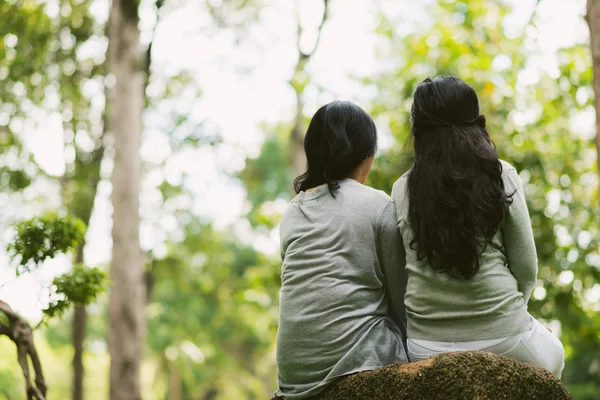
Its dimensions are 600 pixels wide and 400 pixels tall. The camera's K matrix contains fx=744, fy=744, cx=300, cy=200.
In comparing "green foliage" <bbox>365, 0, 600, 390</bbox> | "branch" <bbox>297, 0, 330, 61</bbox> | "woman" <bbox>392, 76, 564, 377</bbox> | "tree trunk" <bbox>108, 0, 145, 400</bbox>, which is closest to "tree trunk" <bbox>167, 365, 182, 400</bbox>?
"branch" <bbox>297, 0, 330, 61</bbox>

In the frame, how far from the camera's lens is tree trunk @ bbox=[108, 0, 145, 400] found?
8.80 metres

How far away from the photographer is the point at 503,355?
267 cm

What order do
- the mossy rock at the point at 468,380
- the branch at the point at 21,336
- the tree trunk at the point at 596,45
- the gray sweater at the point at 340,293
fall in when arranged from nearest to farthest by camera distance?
1. the mossy rock at the point at 468,380
2. the gray sweater at the point at 340,293
3. the tree trunk at the point at 596,45
4. the branch at the point at 21,336

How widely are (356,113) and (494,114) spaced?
213 inches

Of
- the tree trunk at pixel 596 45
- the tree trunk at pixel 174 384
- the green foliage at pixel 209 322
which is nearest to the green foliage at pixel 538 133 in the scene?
the tree trunk at pixel 596 45

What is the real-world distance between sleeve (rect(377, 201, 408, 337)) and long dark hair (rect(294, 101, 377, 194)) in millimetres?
261

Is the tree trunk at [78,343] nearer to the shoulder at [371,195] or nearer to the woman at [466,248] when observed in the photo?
the shoulder at [371,195]

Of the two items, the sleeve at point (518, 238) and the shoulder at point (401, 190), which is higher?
the shoulder at point (401, 190)

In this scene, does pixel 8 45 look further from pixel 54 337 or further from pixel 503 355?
pixel 54 337

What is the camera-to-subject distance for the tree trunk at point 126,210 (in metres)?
8.80

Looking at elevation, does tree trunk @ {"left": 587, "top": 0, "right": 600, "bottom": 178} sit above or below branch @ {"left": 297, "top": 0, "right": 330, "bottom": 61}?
below

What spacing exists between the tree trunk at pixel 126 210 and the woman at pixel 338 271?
20.4 ft

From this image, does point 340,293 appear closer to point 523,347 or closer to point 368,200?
point 368,200

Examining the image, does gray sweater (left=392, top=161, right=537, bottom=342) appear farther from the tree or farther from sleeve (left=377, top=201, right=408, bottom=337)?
the tree
